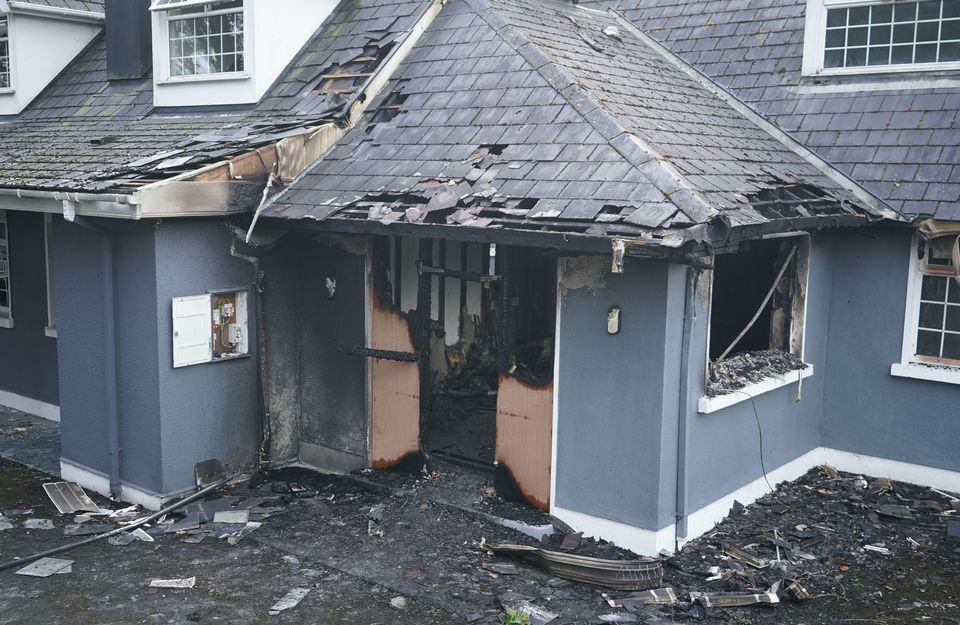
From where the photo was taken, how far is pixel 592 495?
831cm

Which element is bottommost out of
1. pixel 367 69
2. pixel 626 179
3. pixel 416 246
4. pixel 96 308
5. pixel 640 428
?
pixel 640 428

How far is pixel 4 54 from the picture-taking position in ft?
46.8

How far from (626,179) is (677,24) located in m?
6.19

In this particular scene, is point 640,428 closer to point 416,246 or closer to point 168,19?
point 416,246

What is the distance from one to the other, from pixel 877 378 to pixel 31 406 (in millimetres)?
11338

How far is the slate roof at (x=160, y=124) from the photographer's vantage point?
30.9 ft

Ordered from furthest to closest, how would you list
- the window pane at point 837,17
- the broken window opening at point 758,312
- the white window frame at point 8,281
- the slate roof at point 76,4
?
1. the slate roof at point 76,4
2. the white window frame at point 8,281
3. the window pane at point 837,17
4. the broken window opening at point 758,312

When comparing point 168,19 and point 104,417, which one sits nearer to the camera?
point 104,417

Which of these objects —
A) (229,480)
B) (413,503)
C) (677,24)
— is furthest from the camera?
(677,24)

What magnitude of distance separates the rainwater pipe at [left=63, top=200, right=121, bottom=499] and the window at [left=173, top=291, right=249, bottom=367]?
29.9 inches

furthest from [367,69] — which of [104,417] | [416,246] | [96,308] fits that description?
[104,417]

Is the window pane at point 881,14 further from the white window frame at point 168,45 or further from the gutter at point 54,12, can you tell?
the gutter at point 54,12

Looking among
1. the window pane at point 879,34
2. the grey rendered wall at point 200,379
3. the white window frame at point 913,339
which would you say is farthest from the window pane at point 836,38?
the grey rendered wall at point 200,379

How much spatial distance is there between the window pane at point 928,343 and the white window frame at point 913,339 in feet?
0.18
